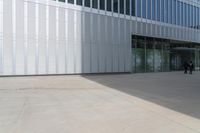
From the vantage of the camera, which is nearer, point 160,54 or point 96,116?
point 96,116

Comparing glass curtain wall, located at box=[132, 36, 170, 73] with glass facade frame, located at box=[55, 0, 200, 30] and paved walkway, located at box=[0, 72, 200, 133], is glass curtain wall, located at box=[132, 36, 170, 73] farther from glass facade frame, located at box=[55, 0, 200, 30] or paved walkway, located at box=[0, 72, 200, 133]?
paved walkway, located at box=[0, 72, 200, 133]

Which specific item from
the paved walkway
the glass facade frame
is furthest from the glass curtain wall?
the paved walkway

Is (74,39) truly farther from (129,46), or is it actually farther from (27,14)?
(129,46)

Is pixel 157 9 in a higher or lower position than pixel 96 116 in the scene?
higher

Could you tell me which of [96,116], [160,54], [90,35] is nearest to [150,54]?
[160,54]

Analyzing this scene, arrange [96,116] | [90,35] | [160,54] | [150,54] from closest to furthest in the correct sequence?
[96,116]
[90,35]
[150,54]
[160,54]

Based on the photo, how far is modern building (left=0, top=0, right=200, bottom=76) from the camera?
22891 mm

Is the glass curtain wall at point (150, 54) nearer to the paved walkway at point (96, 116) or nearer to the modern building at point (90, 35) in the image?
the modern building at point (90, 35)

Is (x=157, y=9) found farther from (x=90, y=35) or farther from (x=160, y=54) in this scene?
(x=90, y=35)

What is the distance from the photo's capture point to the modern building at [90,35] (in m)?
22.9

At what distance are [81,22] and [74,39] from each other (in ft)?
6.84

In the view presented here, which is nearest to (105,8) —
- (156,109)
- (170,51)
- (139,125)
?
(170,51)

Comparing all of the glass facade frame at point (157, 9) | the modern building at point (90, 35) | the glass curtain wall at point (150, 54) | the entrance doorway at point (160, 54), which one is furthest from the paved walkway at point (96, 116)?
the entrance doorway at point (160, 54)

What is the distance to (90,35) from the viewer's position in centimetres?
2800
